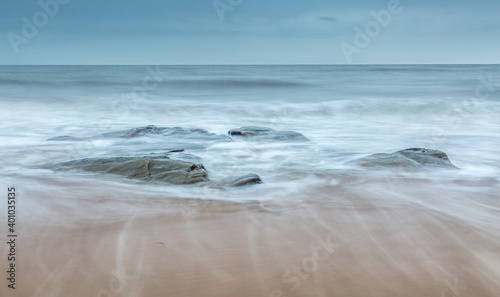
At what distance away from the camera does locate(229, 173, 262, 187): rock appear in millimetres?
4273

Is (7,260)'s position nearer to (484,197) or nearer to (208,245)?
(208,245)

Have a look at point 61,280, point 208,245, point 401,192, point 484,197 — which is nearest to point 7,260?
point 61,280

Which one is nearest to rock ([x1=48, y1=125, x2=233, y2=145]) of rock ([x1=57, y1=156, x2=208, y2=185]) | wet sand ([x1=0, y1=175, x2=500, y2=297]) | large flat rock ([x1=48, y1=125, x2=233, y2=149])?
large flat rock ([x1=48, y1=125, x2=233, y2=149])

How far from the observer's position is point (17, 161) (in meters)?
5.45

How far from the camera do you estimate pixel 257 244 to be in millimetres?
2889

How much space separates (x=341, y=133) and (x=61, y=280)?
6.91 meters

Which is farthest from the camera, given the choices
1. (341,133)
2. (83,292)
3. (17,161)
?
(341,133)

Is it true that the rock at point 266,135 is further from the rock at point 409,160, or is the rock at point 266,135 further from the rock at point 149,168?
the rock at point 149,168

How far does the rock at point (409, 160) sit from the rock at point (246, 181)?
1.46 meters

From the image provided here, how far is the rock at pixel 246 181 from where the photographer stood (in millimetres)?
4273
